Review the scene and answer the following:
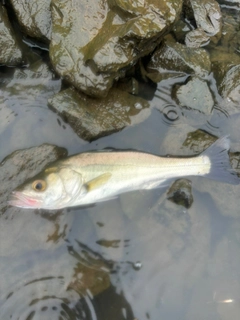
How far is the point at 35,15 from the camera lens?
4605mm

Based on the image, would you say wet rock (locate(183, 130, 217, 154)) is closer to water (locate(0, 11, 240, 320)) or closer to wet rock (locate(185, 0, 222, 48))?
water (locate(0, 11, 240, 320))

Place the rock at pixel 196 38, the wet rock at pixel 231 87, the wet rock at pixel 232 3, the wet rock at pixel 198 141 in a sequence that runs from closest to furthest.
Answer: the wet rock at pixel 198 141
the wet rock at pixel 231 87
the rock at pixel 196 38
the wet rock at pixel 232 3

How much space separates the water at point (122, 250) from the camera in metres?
3.94

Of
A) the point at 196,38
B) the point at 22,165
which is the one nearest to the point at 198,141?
the point at 196,38

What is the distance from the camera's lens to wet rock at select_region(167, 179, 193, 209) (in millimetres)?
4199

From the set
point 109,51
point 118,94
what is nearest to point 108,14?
point 109,51

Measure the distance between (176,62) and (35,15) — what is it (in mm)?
1970

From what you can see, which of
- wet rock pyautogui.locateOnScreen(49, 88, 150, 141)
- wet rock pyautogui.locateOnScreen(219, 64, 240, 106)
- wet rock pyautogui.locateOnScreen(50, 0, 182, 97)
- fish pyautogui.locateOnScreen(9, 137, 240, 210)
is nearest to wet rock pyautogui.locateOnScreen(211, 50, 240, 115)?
wet rock pyautogui.locateOnScreen(219, 64, 240, 106)

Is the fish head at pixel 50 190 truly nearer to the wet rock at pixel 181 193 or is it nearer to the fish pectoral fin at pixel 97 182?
the fish pectoral fin at pixel 97 182

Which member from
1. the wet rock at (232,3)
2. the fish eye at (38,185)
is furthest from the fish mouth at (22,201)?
the wet rock at (232,3)

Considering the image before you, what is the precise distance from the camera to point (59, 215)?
4.16 meters

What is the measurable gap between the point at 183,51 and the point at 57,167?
2.39m

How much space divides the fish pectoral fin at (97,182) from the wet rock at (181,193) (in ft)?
2.85

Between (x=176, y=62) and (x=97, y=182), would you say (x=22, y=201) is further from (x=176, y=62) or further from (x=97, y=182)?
(x=176, y=62)
